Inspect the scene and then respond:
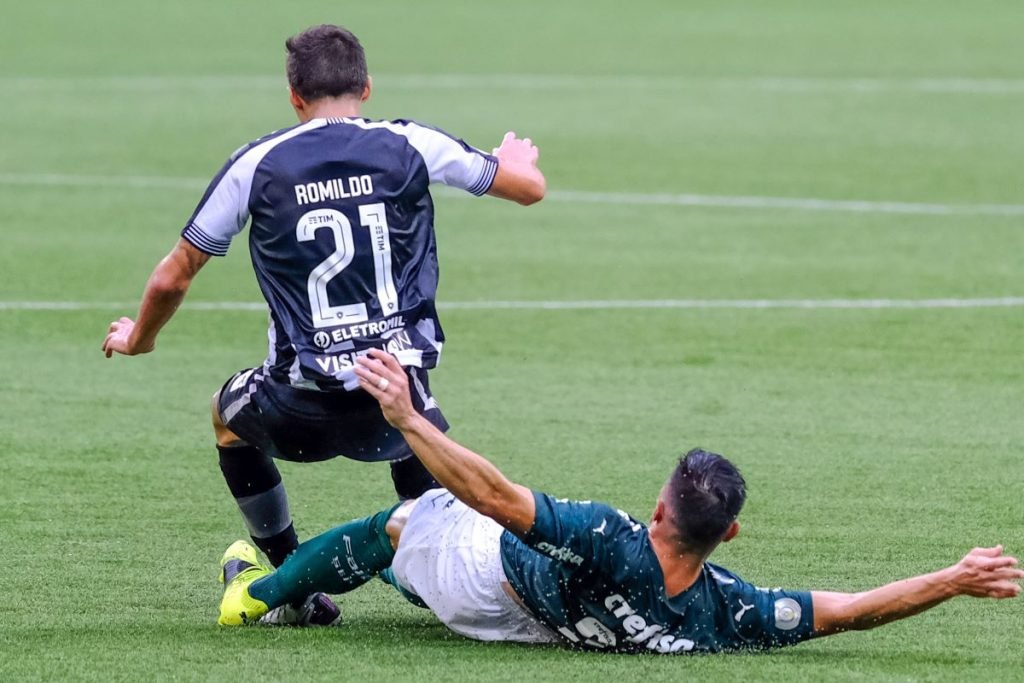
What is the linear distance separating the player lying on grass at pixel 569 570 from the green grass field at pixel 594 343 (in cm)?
12

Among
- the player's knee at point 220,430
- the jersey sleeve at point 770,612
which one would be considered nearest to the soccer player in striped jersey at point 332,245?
the player's knee at point 220,430

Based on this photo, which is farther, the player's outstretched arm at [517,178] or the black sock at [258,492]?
the black sock at [258,492]

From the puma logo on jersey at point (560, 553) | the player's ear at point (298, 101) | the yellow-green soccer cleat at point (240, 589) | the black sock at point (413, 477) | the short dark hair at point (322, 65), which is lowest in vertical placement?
the yellow-green soccer cleat at point (240, 589)

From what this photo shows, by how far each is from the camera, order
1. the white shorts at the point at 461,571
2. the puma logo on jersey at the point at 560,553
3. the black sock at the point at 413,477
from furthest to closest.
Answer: the black sock at the point at 413,477
the white shorts at the point at 461,571
the puma logo on jersey at the point at 560,553

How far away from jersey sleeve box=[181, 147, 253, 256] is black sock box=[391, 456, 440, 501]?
1.07 m

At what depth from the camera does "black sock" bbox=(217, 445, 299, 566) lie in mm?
6668

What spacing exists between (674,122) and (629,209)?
181 inches

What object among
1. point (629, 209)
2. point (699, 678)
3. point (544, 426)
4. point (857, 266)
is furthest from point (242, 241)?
point (699, 678)

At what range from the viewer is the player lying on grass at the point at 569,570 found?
18.1 ft

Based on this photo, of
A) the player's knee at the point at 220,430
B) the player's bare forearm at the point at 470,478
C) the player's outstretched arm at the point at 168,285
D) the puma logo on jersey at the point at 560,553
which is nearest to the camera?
the player's bare forearm at the point at 470,478

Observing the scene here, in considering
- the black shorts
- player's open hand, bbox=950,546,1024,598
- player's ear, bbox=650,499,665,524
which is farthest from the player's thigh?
player's open hand, bbox=950,546,1024,598

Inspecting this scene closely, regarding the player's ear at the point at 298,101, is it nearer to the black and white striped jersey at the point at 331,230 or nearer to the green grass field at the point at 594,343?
the black and white striped jersey at the point at 331,230

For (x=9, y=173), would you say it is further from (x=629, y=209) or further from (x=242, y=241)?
(x=629, y=209)

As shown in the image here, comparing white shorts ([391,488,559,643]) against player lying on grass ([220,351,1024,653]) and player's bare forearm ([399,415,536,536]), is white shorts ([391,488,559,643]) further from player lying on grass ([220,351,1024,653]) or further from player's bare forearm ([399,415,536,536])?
player's bare forearm ([399,415,536,536])
